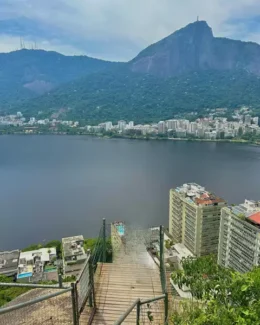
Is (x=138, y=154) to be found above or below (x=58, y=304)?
below

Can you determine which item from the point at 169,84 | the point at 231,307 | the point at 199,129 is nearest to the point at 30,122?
the point at 199,129

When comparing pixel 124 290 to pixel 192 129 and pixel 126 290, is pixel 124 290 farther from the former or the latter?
pixel 192 129

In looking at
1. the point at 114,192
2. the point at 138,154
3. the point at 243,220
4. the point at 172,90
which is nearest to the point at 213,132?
the point at 138,154

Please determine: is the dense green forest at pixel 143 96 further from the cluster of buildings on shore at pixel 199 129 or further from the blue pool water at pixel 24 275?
the blue pool water at pixel 24 275

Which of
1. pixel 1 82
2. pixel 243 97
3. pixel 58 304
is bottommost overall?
pixel 58 304

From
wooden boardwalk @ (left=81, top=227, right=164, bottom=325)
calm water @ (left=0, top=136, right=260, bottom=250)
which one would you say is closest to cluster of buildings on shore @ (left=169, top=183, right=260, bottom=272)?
calm water @ (left=0, top=136, right=260, bottom=250)

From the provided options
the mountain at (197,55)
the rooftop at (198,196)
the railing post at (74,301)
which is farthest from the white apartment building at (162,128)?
the mountain at (197,55)

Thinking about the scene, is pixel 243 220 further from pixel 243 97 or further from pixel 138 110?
pixel 243 97
